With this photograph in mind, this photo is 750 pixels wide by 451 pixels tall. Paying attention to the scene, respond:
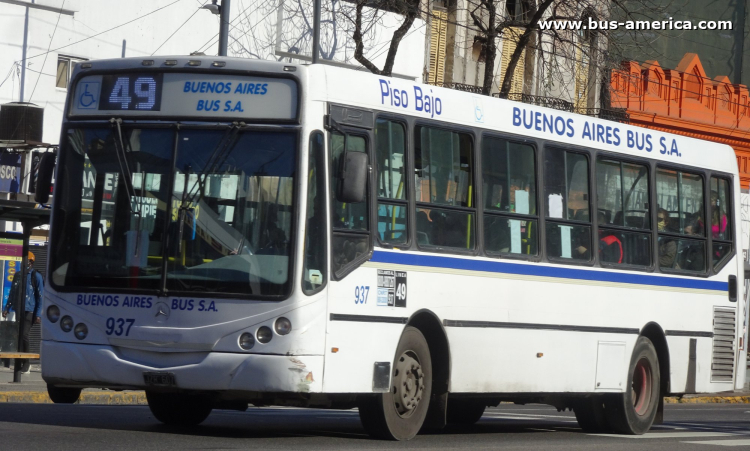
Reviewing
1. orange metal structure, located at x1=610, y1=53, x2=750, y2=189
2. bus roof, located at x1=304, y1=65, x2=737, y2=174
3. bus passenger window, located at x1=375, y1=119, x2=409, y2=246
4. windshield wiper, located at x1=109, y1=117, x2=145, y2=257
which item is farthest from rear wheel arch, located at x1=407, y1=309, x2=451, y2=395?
orange metal structure, located at x1=610, y1=53, x2=750, y2=189

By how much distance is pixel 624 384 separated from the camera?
1416cm

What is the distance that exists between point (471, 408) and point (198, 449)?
5499 millimetres

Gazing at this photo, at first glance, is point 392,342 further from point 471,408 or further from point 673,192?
point 673,192

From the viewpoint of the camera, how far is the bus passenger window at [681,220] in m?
14.9

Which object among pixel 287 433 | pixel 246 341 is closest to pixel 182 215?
pixel 246 341

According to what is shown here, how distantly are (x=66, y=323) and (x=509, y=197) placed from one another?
4249mm

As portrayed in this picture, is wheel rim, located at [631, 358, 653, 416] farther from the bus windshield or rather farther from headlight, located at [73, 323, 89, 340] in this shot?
headlight, located at [73, 323, 89, 340]

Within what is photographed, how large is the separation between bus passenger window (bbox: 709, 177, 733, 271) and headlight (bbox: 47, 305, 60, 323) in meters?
7.96

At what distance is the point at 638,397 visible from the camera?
14648mm

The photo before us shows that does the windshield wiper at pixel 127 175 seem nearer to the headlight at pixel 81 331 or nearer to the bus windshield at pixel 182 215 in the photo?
the bus windshield at pixel 182 215

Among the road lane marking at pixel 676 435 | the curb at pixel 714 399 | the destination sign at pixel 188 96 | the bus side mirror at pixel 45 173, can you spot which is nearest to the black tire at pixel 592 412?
the road lane marking at pixel 676 435

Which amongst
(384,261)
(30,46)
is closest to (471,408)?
(384,261)

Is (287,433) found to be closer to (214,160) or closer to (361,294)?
(361,294)

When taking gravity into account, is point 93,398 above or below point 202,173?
below
